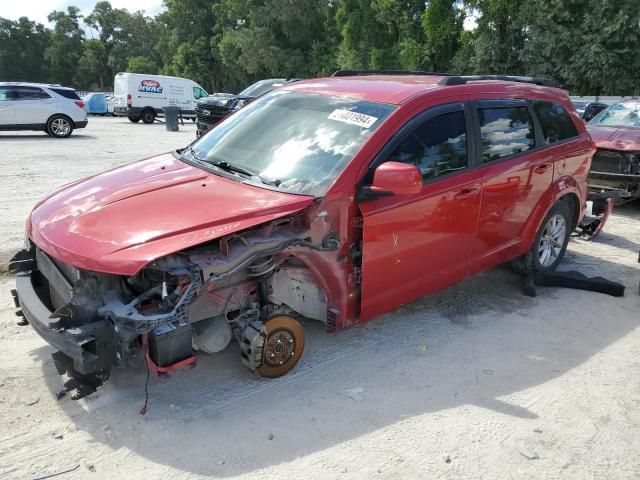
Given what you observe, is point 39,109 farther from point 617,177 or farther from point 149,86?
point 617,177

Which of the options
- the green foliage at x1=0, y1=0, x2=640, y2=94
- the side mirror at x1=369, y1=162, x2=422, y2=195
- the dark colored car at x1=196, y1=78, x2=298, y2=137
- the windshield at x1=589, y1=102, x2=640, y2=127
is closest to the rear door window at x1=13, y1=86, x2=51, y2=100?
the dark colored car at x1=196, y1=78, x2=298, y2=137

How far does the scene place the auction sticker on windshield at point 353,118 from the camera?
12.1ft

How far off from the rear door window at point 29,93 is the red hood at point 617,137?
1581 cm

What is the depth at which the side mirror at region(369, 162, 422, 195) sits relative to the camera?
326 centimetres

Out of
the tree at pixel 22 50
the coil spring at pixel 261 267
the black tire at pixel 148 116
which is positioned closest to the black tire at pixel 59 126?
the black tire at pixel 148 116

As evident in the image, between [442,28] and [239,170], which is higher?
[442,28]

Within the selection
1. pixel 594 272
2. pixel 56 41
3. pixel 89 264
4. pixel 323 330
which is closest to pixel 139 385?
pixel 89 264

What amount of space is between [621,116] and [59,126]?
16047 millimetres

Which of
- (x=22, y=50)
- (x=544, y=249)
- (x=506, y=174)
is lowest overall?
(x=544, y=249)

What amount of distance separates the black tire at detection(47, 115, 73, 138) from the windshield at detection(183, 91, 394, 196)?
1506cm

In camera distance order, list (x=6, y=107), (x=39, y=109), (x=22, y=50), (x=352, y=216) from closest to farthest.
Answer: (x=352, y=216) < (x=6, y=107) < (x=39, y=109) < (x=22, y=50)

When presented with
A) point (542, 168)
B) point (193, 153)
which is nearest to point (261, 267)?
point (193, 153)

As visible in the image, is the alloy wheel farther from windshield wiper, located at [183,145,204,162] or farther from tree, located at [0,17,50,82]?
tree, located at [0,17,50,82]

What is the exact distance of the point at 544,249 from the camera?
5.41 meters
